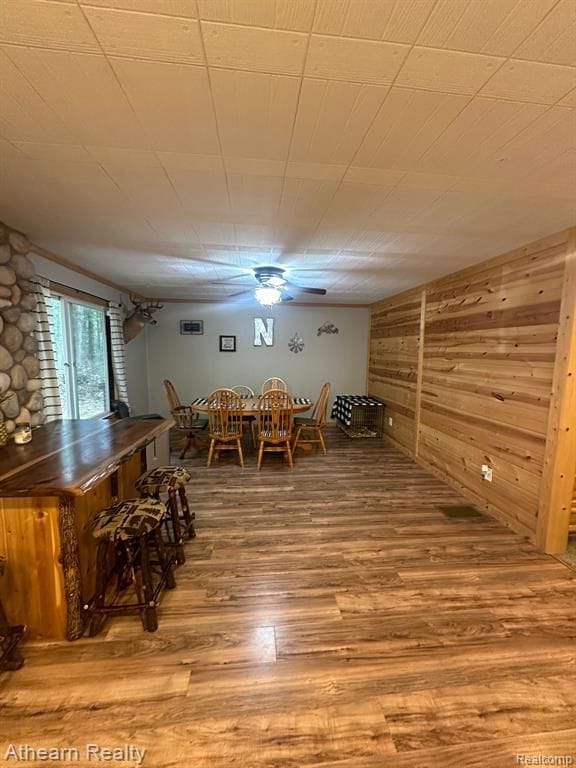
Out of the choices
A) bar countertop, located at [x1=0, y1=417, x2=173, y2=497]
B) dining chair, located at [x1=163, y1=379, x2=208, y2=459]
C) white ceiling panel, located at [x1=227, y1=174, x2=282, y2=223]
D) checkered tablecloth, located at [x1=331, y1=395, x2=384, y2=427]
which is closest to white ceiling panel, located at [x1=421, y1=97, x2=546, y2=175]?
white ceiling panel, located at [x1=227, y1=174, x2=282, y2=223]

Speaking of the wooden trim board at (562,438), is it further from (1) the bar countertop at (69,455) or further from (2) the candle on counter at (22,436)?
(2) the candle on counter at (22,436)

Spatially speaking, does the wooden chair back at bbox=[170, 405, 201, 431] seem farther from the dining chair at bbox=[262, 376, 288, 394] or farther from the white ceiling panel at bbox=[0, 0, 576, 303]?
the white ceiling panel at bbox=[0, 0, 576, 303]

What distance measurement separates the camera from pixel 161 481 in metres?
2.28

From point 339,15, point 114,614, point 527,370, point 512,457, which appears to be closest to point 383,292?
point 527,370

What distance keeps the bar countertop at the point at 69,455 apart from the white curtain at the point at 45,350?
0.16 m

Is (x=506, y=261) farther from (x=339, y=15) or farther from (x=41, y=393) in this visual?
(x=41, y=393)

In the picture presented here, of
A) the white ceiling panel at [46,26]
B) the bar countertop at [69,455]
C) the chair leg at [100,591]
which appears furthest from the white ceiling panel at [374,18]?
the chair leg at [100,591]

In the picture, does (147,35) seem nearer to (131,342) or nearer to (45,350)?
(45,350)

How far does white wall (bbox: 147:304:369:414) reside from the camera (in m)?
5.95

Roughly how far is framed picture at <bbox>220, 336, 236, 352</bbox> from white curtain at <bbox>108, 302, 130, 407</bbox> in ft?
6.27

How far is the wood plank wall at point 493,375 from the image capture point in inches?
98.0

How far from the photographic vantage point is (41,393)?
103 inches

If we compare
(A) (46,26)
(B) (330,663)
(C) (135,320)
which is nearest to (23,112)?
(A) (46,26)

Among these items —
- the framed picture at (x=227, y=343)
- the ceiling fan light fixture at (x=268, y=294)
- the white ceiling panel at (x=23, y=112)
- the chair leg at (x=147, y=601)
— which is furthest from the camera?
the framed picture at (x=227, y=343)
